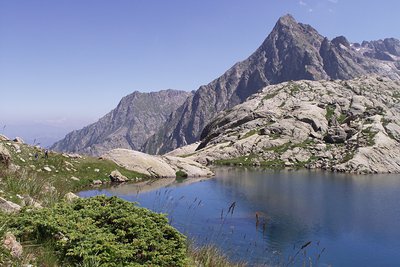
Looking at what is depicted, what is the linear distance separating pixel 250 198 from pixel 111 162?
3218cm

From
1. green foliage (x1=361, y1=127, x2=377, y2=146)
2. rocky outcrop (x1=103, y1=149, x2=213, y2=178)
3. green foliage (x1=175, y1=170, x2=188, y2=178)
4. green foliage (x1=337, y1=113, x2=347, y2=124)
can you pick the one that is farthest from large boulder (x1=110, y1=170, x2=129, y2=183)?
green foliage (x1=337, y1=113, x2=347, y2=124)

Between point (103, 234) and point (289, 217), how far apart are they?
49.4m

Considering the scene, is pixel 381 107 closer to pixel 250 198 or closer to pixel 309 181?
pixel 309 181

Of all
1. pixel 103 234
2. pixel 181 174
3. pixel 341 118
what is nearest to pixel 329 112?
pixel 341 118

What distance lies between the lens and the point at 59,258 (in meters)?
10.0

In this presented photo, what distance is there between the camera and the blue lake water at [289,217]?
3684 cm

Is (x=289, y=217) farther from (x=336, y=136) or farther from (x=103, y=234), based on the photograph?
(x=336, y=136)

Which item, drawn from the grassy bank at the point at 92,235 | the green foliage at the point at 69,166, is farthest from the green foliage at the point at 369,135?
the grassy bank at the point at 92,235

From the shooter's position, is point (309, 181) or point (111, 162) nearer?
point (111, 162)

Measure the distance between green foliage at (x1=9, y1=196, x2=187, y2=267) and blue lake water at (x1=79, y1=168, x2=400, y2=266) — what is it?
26.1 ft

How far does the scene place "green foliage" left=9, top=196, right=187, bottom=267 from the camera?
10164 mm

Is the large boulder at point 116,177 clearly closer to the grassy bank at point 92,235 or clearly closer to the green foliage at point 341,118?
the grassy bank at point 92,235

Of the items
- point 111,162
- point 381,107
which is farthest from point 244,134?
point 111,162

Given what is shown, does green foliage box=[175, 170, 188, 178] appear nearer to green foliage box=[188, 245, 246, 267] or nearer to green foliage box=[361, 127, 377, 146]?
green foliage box=[188, 245, 246, 267]
